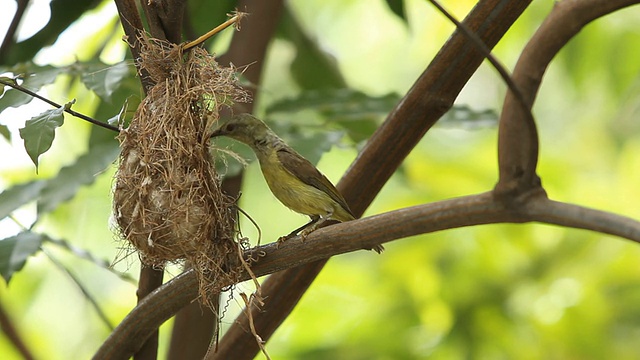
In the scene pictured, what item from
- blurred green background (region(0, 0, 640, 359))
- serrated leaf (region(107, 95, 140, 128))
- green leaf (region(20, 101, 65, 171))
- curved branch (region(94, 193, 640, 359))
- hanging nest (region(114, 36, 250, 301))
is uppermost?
blurred green background (region(0, 0, 640, 359))

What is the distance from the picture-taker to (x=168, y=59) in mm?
2201

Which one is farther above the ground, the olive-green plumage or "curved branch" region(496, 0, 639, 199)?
the olive-green plumage

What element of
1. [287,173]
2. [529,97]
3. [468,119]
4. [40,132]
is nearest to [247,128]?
[287,173]

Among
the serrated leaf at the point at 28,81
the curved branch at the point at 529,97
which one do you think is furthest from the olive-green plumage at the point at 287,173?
the curved branch at the point at 529,97

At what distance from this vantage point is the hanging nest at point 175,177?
2182mm

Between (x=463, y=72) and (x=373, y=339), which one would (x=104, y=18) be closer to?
(x=373, y=339)

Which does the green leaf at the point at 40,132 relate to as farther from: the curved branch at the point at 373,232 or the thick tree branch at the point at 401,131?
the thick tree branch at the point at 401,131

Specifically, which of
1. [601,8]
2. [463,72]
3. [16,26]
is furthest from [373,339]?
[601,8]

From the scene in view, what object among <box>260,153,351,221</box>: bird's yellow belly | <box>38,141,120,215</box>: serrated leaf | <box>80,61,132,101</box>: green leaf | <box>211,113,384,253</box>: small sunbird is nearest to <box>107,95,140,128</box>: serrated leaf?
<box>80,61,132,101</box>: green leaf

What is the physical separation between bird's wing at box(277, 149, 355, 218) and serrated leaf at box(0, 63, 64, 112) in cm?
79

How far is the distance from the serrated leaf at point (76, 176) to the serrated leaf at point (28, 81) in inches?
16.4

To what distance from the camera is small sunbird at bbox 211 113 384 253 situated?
2723 millimetres

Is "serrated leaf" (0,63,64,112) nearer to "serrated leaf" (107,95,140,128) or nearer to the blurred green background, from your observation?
"serrated leaf" (107,95,140,128)

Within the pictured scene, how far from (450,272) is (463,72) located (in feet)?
5.58
